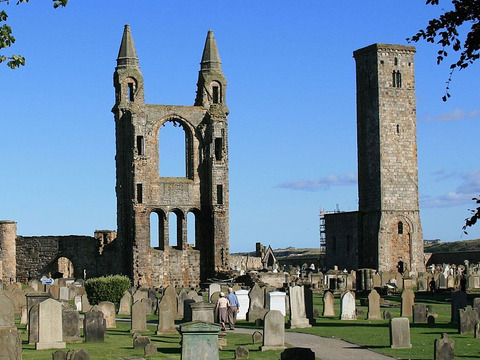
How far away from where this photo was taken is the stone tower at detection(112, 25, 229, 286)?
60.7m

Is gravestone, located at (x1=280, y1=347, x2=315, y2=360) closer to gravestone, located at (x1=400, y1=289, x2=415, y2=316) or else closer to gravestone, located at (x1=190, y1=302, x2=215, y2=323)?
gravestone, located at (x1=190, y1=302, x2=215, y2=323)

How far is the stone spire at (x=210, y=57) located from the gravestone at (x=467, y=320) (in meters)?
36.9

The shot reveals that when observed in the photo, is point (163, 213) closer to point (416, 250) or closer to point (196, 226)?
point (196, 226)

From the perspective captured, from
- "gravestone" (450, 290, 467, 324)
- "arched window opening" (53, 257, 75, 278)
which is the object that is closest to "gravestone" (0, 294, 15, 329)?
"gravestone" (450, 290, 467, 324)

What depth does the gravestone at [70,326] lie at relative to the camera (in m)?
26.4

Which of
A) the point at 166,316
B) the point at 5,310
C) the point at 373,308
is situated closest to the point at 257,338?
the point at 166,316

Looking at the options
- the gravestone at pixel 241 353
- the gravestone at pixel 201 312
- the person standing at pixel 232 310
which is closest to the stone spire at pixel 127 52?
the person standing at pixel 232 310

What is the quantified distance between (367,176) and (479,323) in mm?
44364

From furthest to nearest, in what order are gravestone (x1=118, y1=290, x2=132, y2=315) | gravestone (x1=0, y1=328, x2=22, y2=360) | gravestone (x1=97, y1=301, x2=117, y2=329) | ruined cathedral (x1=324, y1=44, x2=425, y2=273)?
ruined cathedral (x1=324, y1=44, x2=425, y2=273) → gravestone (x1=118, y1=290, x2=132, y2=315) → gravestone (x1=97, y1=301, x2=117, y2=329) → gravestone (x1=0, y1=328, x2=22, y2=360)

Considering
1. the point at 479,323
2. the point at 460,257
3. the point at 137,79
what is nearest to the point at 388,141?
the point at 460,257

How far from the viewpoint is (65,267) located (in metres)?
65.9

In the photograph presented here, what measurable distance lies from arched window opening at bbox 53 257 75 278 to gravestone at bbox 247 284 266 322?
99.6 ft

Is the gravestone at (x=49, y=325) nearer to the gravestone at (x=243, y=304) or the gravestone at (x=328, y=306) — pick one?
the gravestone at (x=243, y=304)

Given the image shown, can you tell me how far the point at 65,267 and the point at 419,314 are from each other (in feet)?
124
